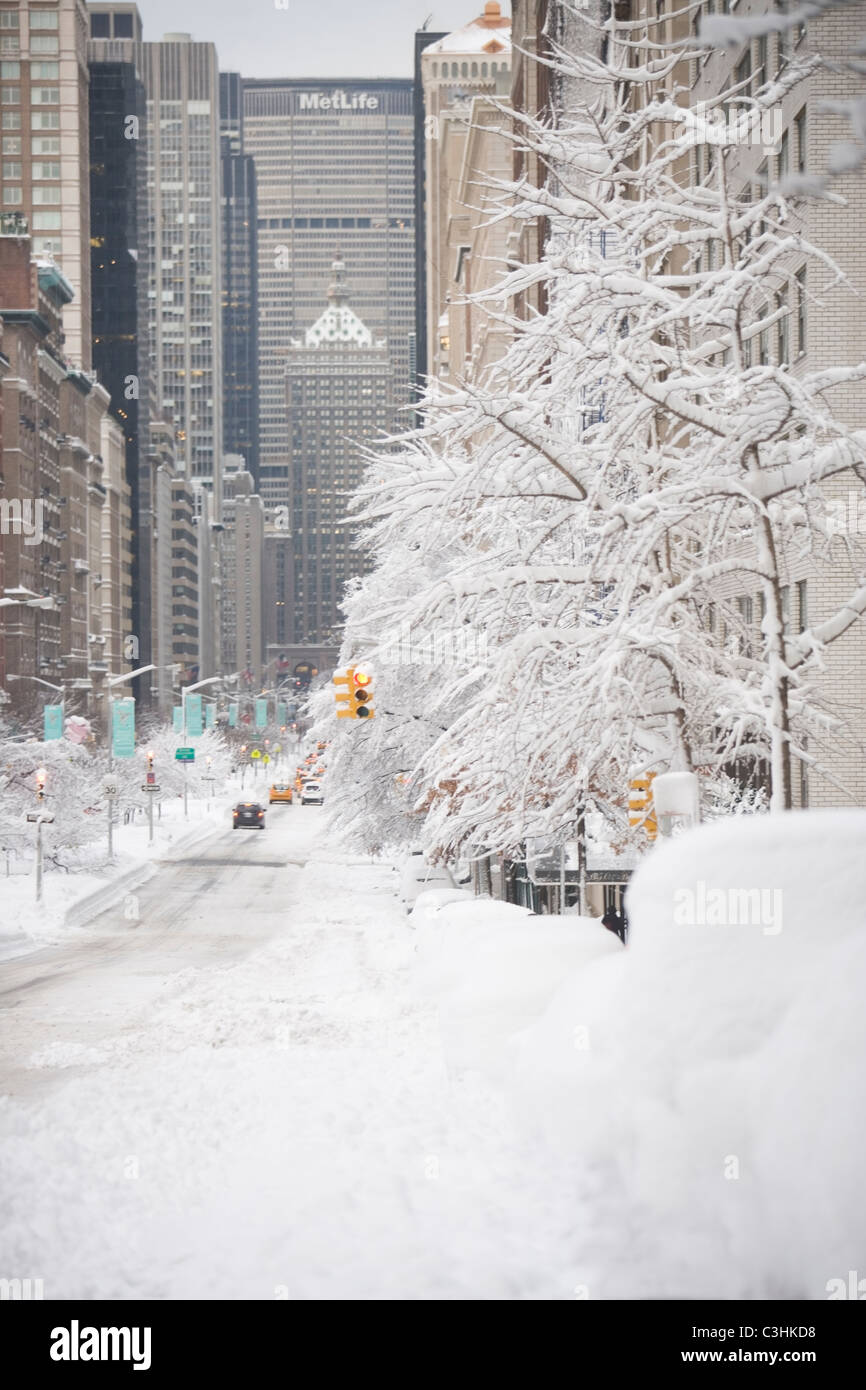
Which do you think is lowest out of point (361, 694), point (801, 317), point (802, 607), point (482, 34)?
point (361, 694)

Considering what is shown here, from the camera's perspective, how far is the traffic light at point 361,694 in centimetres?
2383

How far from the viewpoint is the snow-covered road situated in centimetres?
666

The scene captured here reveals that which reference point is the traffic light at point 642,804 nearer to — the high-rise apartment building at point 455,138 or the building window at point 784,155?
the building window at point 784,155

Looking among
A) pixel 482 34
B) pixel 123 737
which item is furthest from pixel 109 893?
pixel 482 34

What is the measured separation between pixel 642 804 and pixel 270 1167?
35.8ft

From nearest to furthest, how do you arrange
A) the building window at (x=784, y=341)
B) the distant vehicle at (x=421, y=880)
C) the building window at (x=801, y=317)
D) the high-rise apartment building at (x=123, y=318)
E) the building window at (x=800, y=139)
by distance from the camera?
the building window at (x=801, y=317), the building window at (x=800, y=139), the building window at (x=784, y=341), the distant vehicle at (x=421, y=880), the high-rise apartment building at (x=123, y=318)

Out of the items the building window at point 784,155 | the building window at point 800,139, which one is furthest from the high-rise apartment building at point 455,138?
the building window at point 800,139

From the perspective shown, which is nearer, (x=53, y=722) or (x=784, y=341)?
(x=784, y=341)

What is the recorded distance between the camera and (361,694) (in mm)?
24000

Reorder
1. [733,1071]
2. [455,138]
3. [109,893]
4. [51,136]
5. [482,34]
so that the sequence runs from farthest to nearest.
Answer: [482,34] → [51,136] → [455,138] → [109,893] → [733,1071]

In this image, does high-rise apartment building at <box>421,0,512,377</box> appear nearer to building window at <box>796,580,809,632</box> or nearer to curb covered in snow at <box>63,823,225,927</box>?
curb covered in snow at <box>63,823,225,927</box>

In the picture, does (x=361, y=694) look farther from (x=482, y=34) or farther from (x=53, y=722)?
(x=482, y=34)

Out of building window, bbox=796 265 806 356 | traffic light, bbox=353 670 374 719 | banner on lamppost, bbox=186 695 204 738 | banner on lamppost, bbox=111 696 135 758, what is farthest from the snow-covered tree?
banner on lamppost, bbox=186 695 204 738

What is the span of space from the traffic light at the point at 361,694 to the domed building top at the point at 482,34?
9830cm
